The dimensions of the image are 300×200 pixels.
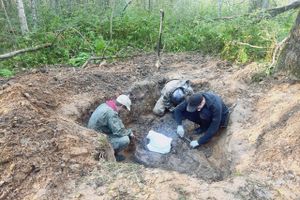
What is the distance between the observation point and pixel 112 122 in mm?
5930

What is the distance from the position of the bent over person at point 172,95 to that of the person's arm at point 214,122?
3.70 feet

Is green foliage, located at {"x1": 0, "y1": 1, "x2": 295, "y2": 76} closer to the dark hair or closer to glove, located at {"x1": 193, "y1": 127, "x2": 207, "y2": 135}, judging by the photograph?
glove, located at {"x1": 193, "y1": 127, "x2": 207, "y2": 135}

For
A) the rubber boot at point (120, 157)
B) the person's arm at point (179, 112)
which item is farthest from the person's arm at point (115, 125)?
the person's arm at point (179, 112)

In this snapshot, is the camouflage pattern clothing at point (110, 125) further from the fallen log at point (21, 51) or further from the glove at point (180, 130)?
the fallen log at point (21, 51)

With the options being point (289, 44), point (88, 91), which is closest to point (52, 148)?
point (88, 91)

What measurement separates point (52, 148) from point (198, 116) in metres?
3.12

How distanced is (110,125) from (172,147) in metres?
1.54

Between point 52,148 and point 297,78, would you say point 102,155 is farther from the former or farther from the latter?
point 297,78

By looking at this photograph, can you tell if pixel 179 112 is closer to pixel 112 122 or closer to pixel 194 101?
pixel 194 101

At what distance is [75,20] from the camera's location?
1077cm

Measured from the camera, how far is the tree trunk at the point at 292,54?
250 inches

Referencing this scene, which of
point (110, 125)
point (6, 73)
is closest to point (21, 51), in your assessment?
point (6, 73)

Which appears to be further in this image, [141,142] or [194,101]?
[141,142]

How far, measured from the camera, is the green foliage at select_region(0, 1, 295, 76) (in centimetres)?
845
